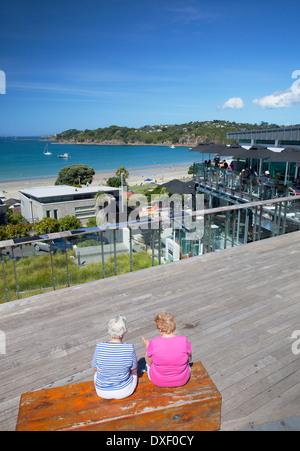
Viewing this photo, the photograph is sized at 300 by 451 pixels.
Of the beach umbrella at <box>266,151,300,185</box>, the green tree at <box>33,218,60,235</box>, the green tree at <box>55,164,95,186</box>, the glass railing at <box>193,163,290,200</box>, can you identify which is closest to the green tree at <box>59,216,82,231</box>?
the green tree at <box>33,218,60,235</box>

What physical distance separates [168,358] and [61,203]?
37059 millimetres

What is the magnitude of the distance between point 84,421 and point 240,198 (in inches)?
532

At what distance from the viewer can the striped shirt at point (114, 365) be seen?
1.93 meters

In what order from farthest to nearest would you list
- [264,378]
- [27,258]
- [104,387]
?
[27,258], [264,378], [104,387]

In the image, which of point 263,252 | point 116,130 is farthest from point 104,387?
point 116,130

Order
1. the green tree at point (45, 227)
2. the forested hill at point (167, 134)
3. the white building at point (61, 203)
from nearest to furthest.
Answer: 1. the green tree at point (45, 227)
2. the white building at point (61, 203)
3. the forested hill at point (167, 134)

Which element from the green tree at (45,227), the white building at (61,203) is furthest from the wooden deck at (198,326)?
the white building at (61,203)

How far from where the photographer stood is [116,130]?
194500mm

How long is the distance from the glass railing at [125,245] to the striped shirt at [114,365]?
7.95ft

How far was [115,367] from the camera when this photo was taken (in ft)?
6.53

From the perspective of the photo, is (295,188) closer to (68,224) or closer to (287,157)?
(287,157)

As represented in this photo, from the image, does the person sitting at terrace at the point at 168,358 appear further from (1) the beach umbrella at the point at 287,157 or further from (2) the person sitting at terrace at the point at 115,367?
(1) the beach umbrella at the point at 287,157

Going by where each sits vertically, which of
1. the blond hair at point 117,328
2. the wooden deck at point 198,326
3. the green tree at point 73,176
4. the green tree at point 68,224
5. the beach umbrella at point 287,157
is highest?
the beach umbrella at point 287,157

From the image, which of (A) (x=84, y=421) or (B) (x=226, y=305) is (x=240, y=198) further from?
(A) (x=84, y=421)
